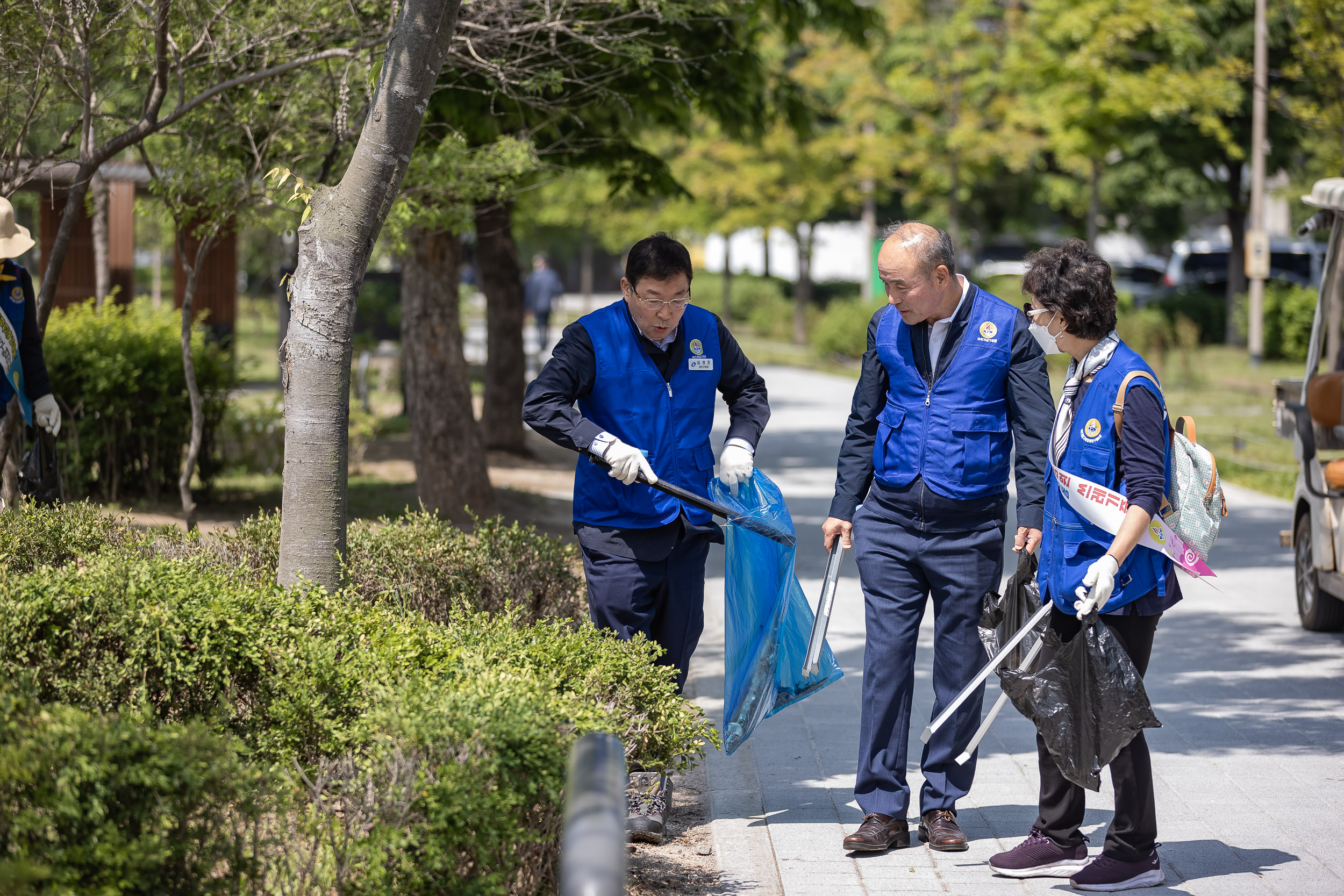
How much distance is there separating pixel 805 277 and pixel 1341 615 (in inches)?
1069

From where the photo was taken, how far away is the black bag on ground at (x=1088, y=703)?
378 centimetres

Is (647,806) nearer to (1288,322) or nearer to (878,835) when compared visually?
(878,835)

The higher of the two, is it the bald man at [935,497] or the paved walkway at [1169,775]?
the bald man at [935,497]

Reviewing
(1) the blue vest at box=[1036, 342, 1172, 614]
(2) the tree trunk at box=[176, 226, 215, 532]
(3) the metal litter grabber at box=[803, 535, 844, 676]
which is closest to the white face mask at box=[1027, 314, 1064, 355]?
(1) the blue vest at box=[1036, 342, 1172, 614]

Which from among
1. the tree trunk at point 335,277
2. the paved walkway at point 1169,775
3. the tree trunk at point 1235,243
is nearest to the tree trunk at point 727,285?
the tree trunk at point 1235,243

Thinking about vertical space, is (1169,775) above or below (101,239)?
below

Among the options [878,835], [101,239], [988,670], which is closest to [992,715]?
[988,670]

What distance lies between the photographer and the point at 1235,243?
93.9 feet

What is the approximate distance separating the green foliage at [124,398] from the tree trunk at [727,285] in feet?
73.1

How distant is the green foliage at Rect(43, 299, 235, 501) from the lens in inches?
357

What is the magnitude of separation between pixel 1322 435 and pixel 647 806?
204 inches

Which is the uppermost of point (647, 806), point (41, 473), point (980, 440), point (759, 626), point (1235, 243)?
point (1235, 243)

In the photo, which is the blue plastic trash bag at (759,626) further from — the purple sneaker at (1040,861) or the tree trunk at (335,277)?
the tree trunk at (335,277)

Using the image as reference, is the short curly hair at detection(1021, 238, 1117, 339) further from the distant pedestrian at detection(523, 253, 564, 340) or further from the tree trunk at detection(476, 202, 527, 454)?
the distant pedestrian at detection(523, 253, 564, 340)
